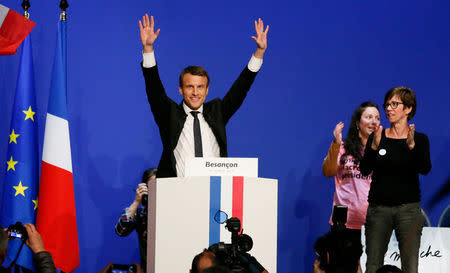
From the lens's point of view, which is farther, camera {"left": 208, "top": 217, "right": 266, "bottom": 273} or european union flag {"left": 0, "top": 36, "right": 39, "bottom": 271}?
european union flag {"left": 0, "top": 36, "right": 39, "bottom": 271}

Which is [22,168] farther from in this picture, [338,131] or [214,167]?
[338,131]

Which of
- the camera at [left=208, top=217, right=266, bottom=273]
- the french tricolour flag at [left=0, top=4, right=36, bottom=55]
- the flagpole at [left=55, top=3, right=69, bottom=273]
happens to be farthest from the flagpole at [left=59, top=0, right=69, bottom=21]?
the camera at [left=208, top=217, right=266, bottom=273]

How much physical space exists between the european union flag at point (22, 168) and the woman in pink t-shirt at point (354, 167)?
2223mm

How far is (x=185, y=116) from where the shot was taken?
3545 mm

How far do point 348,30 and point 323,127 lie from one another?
0.92 m

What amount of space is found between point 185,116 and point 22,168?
4.97 ft

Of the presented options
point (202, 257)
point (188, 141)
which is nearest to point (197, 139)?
point (188, 141)

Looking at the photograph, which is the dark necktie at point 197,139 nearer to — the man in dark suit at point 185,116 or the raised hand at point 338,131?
the man in dark suit at point 185,116

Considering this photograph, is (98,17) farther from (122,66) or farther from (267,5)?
(267,5)

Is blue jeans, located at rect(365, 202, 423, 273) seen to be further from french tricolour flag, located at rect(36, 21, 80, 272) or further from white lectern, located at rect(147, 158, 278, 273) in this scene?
french tricolour flag, located at rect(36, 21, 80, 272)

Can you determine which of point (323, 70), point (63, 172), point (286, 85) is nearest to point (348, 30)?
point (323, 70)

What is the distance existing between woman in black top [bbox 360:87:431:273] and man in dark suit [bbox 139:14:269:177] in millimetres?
972

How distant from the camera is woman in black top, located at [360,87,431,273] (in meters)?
3.57

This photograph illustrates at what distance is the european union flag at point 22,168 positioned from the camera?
14.1 feet
